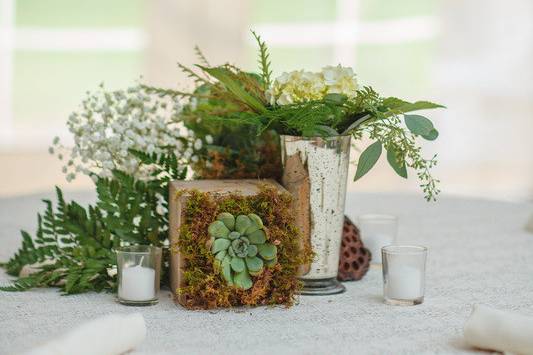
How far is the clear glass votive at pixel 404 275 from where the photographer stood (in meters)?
1.29

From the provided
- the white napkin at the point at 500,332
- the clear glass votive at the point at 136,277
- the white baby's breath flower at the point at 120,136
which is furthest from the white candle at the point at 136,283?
the white napkin at the point at 500,332

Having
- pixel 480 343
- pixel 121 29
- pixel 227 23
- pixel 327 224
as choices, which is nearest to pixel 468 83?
pixel 227 23

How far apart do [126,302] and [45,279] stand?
0.56 feet

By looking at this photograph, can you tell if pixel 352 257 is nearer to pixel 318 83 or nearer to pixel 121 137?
pixel 318 83

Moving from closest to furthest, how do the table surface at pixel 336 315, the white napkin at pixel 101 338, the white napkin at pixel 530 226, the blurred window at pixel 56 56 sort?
the white napkin at pixel 101 338 < the table surface at pixel 336 315 < the white napkin at pixel 530 226 < the blurred window at pixel 56 56

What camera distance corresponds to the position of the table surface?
1.07 metres

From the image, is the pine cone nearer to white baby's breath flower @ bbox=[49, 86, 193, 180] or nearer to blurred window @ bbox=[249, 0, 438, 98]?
white baby's breath flower @ bbox=[49, 86, 193, 180]

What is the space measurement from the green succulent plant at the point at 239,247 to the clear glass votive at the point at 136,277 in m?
0.10

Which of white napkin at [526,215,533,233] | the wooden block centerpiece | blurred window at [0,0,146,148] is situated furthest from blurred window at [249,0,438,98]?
the wooden block centerpiece

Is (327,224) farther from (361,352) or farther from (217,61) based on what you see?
(217,61)

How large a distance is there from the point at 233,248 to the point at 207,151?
29 cm

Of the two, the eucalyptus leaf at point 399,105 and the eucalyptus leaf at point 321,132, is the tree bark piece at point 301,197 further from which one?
the eucalyptus leaf at point 399,105

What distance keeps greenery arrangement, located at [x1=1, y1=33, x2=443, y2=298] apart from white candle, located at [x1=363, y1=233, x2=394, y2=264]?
22 cm

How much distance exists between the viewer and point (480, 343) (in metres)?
1.03
